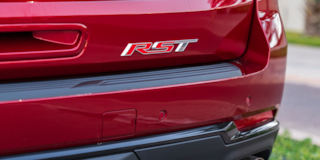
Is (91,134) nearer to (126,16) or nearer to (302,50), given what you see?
(126,16)

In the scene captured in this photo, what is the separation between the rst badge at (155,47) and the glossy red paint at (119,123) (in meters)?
0.23

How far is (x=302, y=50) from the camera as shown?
10.1m

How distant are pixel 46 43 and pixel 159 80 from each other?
1.49 ft

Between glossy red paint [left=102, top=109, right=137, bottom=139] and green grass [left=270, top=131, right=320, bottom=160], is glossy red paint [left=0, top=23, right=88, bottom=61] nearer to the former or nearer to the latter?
glossy red paint [left=102, top=109, right=137, bottom=139]

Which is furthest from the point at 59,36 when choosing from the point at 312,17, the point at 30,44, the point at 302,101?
the point at 312,17

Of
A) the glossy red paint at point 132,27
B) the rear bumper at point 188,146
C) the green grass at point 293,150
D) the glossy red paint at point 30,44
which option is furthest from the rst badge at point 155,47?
the green grass at point 293,150

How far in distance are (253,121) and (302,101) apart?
3.57 meters

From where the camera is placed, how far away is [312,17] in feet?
48.4

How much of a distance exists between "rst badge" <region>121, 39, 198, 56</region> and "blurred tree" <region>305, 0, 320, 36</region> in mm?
14894

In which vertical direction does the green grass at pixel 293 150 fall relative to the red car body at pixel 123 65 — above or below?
below

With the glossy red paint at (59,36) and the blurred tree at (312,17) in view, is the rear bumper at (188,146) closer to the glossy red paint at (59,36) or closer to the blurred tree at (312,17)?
the glossy red paint at (59,36)

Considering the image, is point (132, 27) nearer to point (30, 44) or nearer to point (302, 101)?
point (30, 44)

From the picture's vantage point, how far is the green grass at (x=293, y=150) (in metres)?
2.88

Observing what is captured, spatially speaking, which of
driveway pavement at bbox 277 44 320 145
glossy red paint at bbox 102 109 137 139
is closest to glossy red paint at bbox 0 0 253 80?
glossy red paint at bbox 102 109 137 139
